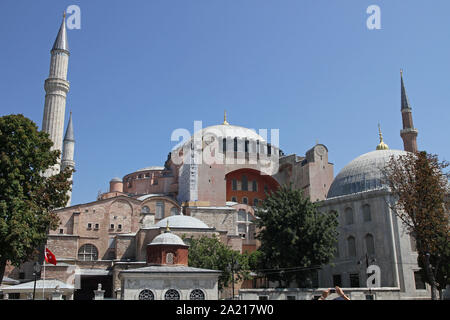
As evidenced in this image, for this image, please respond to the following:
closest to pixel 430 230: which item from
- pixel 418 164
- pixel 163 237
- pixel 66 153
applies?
pixel 418 164

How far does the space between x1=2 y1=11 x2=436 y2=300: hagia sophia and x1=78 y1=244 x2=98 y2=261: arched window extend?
0.08 m

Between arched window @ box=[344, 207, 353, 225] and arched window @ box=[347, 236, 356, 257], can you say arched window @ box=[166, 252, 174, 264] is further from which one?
arched window @ box=[344, 207, 353, 225]

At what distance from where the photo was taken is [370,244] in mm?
29328

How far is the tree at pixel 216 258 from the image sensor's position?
94.8 feet

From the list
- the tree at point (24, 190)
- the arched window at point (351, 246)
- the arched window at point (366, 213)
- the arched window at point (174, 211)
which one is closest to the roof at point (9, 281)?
the tree at point (24, 190)

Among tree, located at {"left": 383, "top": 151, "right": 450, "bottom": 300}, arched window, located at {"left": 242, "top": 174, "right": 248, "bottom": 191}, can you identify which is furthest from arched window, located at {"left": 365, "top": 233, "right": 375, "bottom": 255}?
arched window, located at {"left": 242, "top": 174, "right": 248, "bottom": 191}

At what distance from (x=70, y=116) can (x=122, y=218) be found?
19.5 m

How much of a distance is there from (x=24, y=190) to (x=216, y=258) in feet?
45.4

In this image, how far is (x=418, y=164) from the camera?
22.0 meters

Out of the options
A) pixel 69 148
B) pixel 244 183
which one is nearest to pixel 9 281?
pixel 69 148

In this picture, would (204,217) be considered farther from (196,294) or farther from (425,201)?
(425,201)

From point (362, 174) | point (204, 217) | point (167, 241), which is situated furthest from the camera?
point (204, 217)

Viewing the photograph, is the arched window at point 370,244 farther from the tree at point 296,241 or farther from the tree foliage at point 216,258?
the tree foliage at point 216,258
